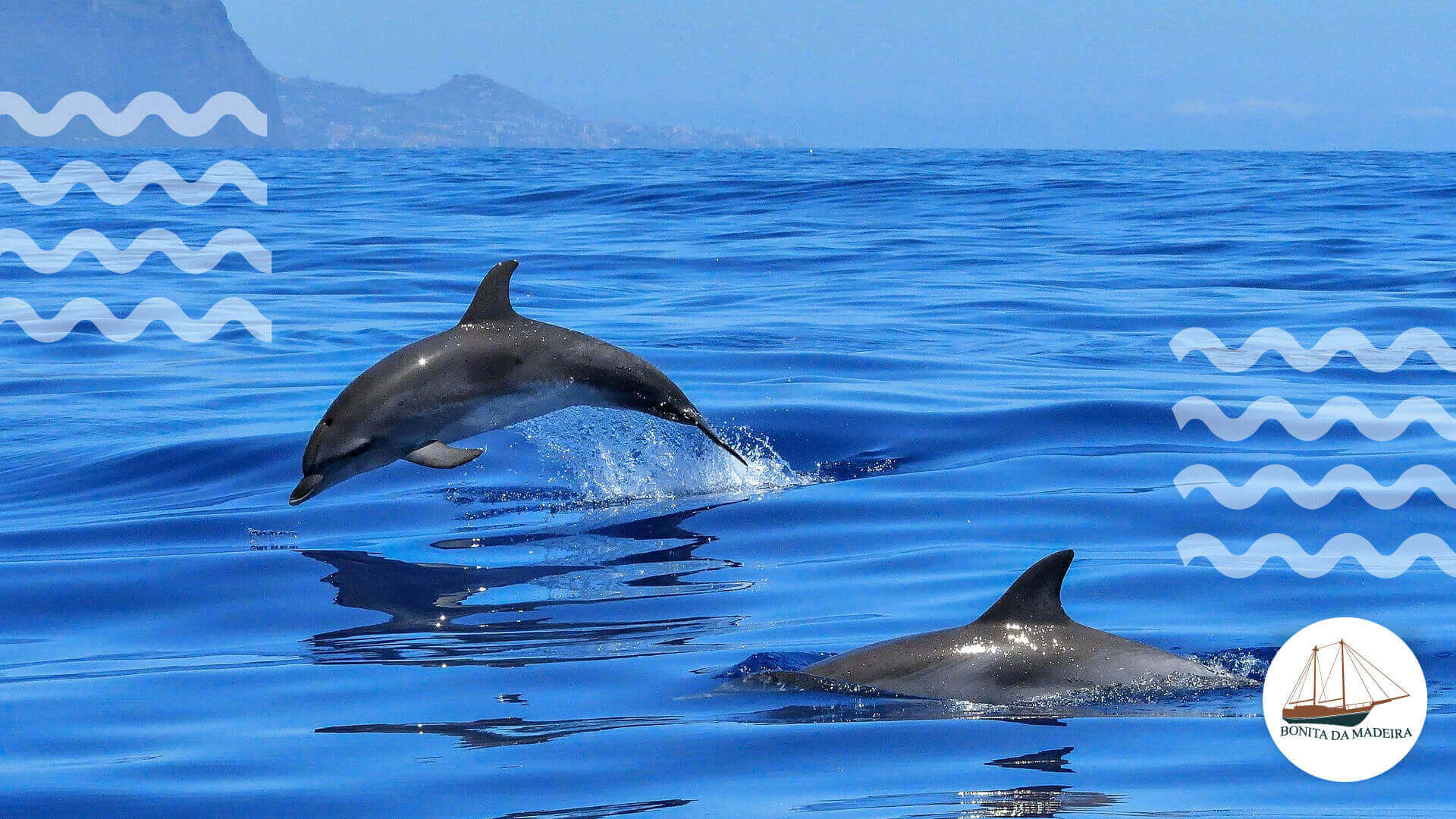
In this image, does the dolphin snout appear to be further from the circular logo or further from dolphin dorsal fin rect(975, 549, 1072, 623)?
the circular logo

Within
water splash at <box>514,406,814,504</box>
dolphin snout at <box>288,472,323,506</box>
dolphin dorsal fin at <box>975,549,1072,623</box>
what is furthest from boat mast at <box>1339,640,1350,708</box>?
dolphin snout at <box>288,472,323,506</box>

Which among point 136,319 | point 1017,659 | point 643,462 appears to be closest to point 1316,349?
point 643,462

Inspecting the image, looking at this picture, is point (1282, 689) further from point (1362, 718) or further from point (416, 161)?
point (416, 161)

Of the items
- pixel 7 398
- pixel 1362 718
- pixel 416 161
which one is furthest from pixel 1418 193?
pixel 416 161

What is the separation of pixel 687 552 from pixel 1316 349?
9073 mm

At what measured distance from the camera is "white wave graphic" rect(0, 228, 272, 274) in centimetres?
2372

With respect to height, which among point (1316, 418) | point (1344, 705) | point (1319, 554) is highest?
point (1316, 418)

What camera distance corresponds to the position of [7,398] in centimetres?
1280

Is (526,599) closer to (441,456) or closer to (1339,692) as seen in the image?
(441,456)

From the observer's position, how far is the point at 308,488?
768cm

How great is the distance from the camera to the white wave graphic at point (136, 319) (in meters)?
16.6

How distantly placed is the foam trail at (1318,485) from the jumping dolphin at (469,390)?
2.89 m

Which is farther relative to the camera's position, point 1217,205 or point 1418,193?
point 1418,193

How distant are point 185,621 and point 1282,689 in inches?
175
